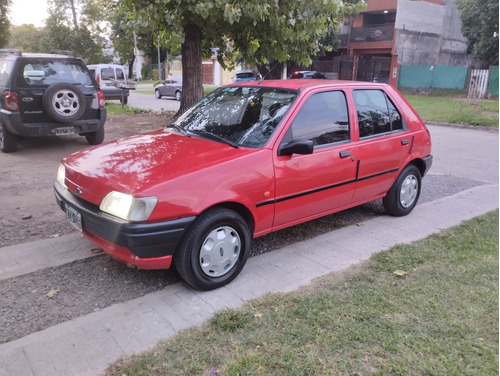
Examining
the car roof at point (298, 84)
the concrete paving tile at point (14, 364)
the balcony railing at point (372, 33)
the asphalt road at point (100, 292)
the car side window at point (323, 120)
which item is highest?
the balcony railing at point (372, 33)

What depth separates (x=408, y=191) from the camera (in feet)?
17.5

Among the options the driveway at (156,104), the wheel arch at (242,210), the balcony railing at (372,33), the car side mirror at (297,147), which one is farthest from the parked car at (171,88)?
the wheel arch at (242,210)

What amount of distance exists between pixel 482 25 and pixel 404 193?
25096 millimetres

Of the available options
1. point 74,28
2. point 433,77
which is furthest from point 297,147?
point 74,28

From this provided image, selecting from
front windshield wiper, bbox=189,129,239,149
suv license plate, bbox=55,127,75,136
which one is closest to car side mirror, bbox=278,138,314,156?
front windshield wiper, bbox=189,129,239,149

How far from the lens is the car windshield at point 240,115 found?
12.9 ft

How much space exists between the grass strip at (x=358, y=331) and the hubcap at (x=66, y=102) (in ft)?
18.9

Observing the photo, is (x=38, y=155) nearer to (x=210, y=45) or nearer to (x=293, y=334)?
(x=210, y=45)

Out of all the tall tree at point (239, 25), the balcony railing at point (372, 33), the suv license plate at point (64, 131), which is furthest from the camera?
the balcony railing at point (372, 33)

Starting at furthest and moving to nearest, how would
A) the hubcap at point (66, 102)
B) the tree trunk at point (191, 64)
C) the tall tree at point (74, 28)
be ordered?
1. the tall tree at point (74, 28)
2. the tree trunk at point (191, 64)
3. the hubcap at point (66, 102)

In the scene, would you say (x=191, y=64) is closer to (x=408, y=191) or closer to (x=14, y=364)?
(x=408, y=191)

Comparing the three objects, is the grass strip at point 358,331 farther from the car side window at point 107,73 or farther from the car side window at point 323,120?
the car side window at point 107,73

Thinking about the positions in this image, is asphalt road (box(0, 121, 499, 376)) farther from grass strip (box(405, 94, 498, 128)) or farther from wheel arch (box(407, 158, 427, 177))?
grass strip (box(405, 94, 498, 128))

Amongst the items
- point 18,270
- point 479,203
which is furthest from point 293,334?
point 479,203
